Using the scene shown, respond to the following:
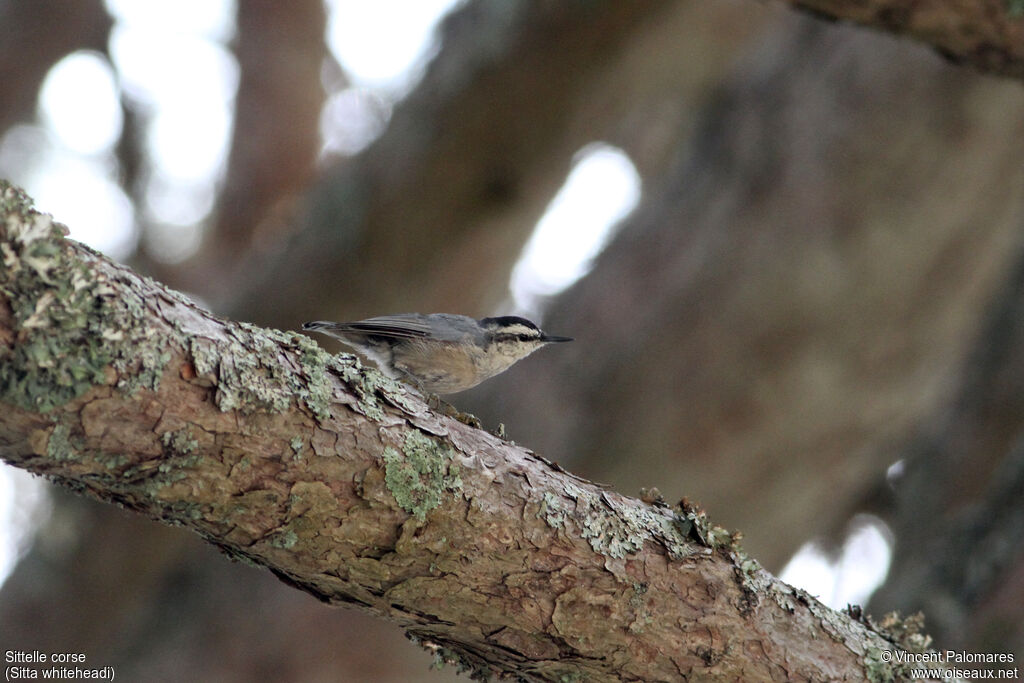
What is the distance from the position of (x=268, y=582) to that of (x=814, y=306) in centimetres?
401

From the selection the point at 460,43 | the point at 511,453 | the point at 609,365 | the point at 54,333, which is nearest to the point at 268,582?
the point at 609,365

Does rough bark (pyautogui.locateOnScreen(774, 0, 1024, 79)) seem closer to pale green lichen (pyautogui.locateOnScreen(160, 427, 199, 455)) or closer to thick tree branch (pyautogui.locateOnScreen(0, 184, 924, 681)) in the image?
thick tree branch (pyautogui.locateOnScreen(0, 184, 924, 681))

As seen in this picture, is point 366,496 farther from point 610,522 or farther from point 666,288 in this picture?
point 666,288

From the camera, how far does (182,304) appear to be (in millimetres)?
1891

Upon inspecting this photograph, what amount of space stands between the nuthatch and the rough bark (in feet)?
6.22

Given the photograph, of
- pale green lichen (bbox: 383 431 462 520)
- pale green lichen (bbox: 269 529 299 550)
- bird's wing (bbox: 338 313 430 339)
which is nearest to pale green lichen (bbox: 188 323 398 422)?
pale green lichen (bbox: 383 431 462 520)

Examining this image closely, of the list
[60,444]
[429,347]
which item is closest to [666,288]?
[429,347]

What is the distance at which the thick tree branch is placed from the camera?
168 centimetres

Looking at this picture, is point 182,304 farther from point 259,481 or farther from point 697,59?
point 697,59

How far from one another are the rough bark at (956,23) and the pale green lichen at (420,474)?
2.42 metres

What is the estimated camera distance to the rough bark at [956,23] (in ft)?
10.8

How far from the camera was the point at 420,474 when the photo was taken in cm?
210

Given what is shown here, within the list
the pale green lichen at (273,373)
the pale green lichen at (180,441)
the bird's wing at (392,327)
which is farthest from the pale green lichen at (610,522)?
the bird's wing at (392,327)

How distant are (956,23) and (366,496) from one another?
2.82m
